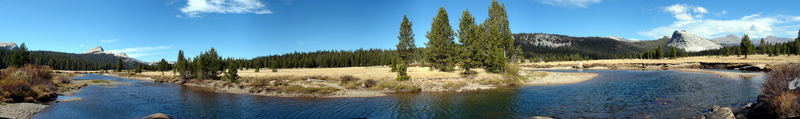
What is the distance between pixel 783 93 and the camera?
1977 cm

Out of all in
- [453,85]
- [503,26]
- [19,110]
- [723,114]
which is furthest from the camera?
[503,26]

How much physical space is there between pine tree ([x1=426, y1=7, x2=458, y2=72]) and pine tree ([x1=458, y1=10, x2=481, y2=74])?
209cm

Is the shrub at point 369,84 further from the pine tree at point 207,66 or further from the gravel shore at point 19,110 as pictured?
the pine tree at point 207,66

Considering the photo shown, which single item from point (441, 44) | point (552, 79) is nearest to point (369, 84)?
point (441, 44)

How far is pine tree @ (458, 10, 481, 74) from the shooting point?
63.2 meters

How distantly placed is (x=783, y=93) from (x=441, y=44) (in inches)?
2096

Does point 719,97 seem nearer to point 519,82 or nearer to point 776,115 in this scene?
point 776,115

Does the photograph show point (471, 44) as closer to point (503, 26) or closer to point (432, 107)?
point (503, 26)

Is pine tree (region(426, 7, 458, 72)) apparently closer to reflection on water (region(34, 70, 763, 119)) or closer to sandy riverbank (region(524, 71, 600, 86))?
sandy riverbank (region(524, 71, 600, 86))

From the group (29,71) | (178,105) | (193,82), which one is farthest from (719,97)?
(29,71)

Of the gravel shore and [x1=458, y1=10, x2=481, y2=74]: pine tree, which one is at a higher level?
[x1=458, y1=10, x2=481, y2=74]: pine tree

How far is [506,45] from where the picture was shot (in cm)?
7781

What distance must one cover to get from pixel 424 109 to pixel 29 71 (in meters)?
60.9

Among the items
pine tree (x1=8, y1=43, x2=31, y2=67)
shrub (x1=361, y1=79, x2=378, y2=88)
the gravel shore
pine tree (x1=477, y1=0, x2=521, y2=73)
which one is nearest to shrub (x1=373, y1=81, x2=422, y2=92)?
shrub (x1=361, y1=79, x2=378, y2=88)
